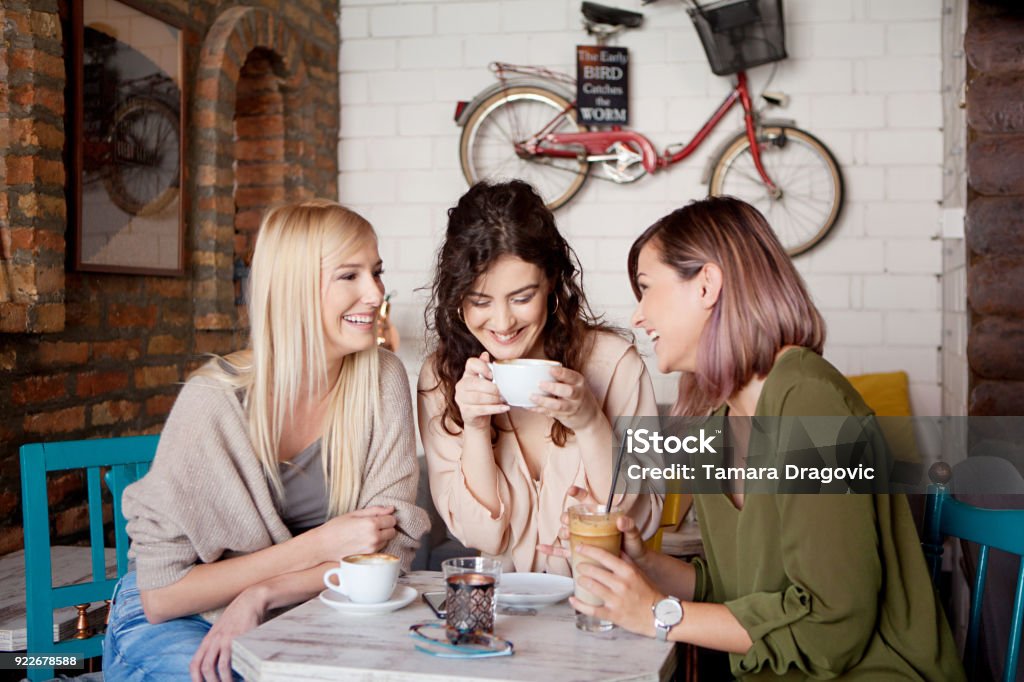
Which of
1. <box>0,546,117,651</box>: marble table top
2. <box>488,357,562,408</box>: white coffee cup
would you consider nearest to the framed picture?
<box>0,546,117,651</box>: marble table top

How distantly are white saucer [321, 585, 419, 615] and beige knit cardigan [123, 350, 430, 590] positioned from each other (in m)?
0.26

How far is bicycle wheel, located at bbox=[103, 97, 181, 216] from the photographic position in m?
3.16

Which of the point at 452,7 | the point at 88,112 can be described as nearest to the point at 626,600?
the point at 88,112

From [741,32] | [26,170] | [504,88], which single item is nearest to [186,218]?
[26,170]

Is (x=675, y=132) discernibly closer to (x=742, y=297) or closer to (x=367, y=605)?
(x=742, y=297)

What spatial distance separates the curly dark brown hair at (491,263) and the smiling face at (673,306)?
15.4 inches

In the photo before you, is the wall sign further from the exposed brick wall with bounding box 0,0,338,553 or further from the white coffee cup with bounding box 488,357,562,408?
the white coffee cup with bounding box 488,357,562,408

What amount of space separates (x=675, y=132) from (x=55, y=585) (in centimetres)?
341

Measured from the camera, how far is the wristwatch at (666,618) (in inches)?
52.1

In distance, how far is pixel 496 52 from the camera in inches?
193

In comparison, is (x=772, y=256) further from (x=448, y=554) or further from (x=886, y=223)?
(x=886, y=223)

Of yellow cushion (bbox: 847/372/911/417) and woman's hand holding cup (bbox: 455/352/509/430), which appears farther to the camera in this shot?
yellow cushion (bbox: 847/372/911/417)

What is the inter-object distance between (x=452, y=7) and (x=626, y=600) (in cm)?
413

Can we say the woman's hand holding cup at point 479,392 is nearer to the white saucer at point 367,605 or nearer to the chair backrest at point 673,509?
the white saucer at point 367,605
